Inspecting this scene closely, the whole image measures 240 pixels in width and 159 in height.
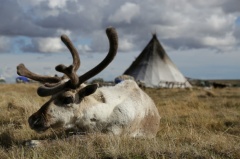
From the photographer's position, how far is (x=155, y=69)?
1655 inches

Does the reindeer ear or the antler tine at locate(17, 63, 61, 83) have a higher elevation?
the antler tine at locate(17, 63, 61, 83)

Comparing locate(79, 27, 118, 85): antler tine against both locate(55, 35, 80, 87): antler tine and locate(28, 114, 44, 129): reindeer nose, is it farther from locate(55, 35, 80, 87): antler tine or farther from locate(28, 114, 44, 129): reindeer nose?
locate(28, 114, 44, 129): reindeer nose

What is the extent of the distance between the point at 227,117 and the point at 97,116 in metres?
7.01

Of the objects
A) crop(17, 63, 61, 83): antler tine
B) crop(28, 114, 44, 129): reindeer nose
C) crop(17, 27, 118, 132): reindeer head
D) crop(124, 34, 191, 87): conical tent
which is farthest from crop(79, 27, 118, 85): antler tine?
crop(124, 34, 191, 87): conical tent

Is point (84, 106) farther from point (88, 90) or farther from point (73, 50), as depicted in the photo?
point (73, 50)

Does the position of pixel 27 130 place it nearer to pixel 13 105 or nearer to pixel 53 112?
pixel 53 112

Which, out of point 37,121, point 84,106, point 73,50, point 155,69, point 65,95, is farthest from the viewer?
point 155,69

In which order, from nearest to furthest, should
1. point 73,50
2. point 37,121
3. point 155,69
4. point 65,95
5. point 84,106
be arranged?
point 37,121 → point 65,95 → point 84,106 → point 73,50 → point 155,69

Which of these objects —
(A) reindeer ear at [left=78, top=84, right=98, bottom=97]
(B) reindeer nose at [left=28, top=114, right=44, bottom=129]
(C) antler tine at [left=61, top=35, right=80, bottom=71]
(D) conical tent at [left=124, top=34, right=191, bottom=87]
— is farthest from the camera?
(D) conical tent at [left=124, top=34, right=191, bottom=87]

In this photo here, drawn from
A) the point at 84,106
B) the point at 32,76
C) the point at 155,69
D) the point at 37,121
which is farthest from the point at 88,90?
the point at 155,69

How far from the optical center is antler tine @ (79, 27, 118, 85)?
21.6 feet

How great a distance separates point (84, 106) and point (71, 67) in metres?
0.66

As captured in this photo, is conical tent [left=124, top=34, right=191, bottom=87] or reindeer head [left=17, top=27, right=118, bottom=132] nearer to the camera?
reindeer head [left=17, top=27, right=118, bottom=132]

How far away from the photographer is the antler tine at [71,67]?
21.5ft
